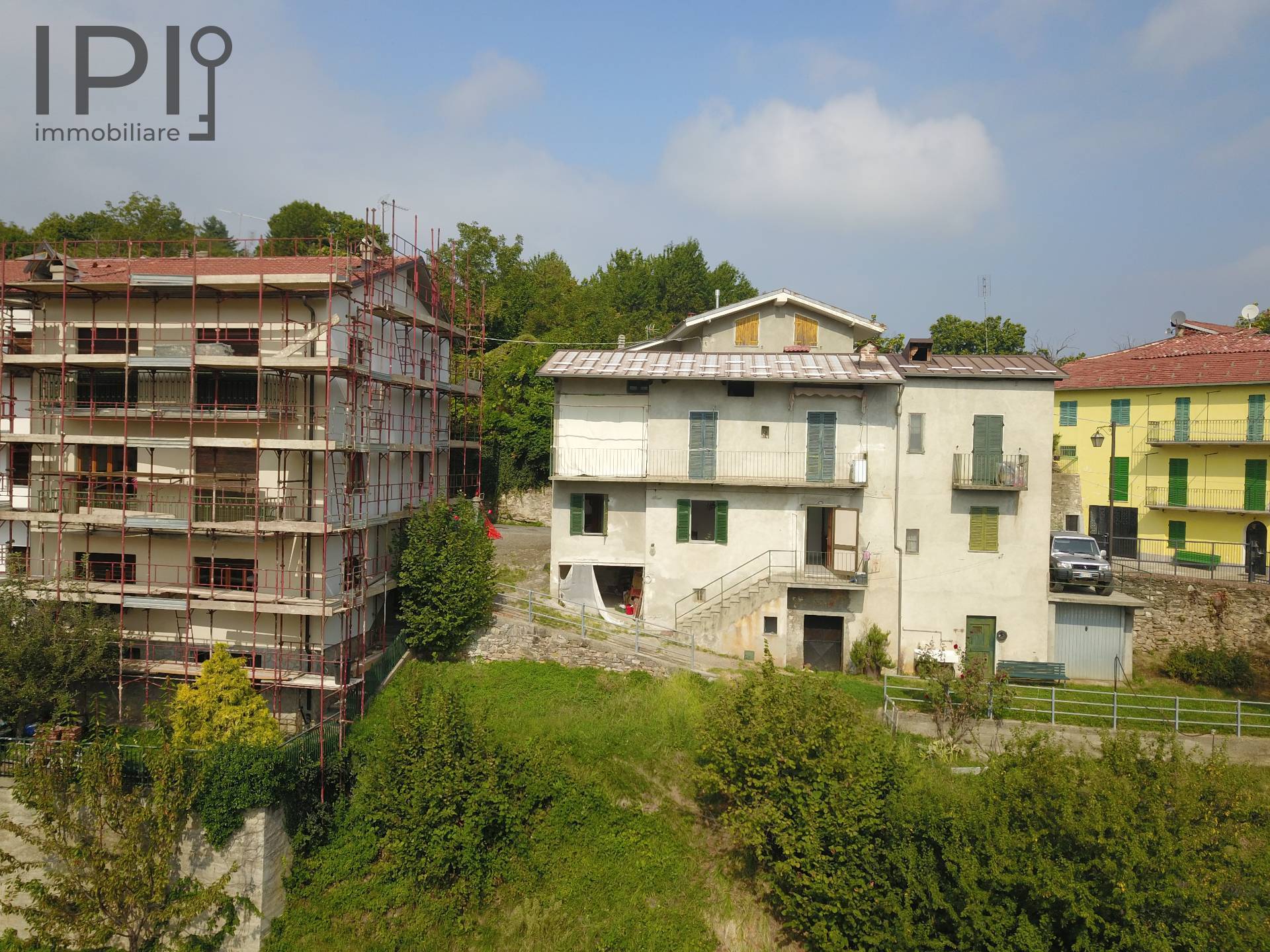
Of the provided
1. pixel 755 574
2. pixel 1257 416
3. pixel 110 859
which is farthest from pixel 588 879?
pixel 1257 416

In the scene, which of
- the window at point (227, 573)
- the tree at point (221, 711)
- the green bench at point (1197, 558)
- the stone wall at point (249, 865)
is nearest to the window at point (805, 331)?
the green bench at point (1197, 558)

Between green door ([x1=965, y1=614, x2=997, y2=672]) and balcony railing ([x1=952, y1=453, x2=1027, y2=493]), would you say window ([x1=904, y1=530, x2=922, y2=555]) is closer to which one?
balcony railing ([x1=952, y1=453, x2=1027, y2=493])

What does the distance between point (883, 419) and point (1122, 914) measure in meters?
14.2

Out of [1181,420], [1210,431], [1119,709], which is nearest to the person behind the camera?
[1119,709]

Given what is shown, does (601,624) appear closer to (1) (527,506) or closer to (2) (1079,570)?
(1) (527,506)

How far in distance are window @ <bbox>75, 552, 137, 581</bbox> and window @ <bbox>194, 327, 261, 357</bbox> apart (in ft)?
19.5

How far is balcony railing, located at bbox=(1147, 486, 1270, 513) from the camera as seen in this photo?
1103 inches

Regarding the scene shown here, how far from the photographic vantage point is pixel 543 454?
34.2 metres

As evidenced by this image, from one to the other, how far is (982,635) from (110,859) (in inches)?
858

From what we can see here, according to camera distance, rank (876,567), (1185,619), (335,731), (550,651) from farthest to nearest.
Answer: (1185,619)
(876,567)
(550,651)
(335,731)

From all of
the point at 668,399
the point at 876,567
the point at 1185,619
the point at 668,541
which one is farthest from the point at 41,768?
the point at 1185,619

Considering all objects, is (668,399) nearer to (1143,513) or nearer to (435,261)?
(435,261)

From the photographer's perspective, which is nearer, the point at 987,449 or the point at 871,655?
the point at 871,655

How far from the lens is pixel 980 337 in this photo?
4541cm
